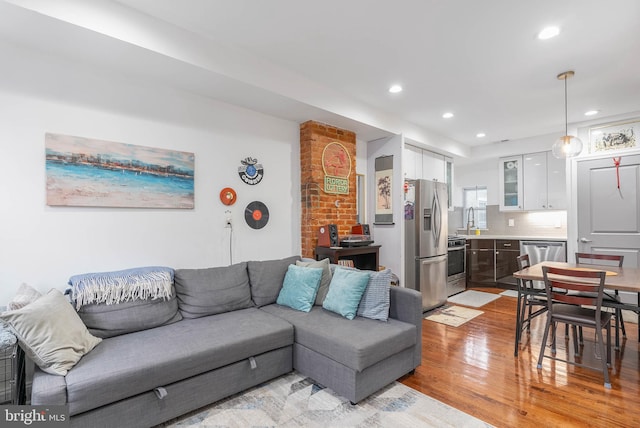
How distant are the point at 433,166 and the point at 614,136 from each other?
2.40 metres

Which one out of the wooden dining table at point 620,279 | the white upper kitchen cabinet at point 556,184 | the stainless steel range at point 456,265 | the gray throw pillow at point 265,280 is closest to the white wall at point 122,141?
the gray throw pillow at point 265,280

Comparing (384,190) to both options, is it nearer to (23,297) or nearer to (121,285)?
(121,285)

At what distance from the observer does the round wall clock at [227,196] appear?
10.5ft

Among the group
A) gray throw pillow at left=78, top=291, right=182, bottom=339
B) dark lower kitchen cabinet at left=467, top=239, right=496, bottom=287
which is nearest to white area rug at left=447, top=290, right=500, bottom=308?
dark lower kitchen cabinet at left=467, top=239, right=496, bottom=287

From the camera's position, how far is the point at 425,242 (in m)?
4.45

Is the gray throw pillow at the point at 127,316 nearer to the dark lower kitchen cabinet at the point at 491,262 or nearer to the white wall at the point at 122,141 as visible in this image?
the white wall at the point at 122,141

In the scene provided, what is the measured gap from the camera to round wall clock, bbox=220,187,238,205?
3.19 meters

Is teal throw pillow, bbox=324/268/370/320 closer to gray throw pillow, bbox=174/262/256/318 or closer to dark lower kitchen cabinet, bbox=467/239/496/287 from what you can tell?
gray throw pillow, bbox=174/262/256/318

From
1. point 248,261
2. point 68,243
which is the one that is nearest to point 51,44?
point 68,243

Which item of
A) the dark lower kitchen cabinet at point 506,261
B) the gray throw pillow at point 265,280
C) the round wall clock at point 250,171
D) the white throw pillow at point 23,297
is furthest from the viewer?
the dark lower kitchen cabinet at point 506,261

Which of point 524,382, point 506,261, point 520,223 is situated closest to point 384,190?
point 524,382

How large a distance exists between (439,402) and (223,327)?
162 centimetres

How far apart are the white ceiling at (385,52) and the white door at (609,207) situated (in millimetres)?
879

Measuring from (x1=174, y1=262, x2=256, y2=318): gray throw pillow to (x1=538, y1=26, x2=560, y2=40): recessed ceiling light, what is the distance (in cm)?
315
